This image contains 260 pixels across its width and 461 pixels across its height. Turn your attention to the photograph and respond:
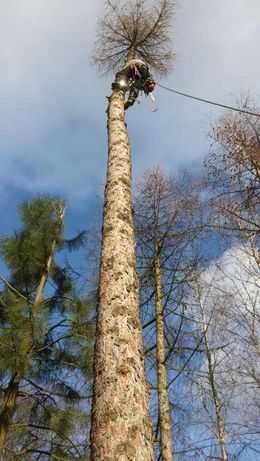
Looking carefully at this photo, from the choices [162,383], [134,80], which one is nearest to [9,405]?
[162,383]

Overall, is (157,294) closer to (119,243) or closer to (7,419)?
(7,419)

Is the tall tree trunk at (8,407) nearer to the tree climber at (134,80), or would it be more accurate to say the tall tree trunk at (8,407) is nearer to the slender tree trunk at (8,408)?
the slender tree trunk at (8,408)

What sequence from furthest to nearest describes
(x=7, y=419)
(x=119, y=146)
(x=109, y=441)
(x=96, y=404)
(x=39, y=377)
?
(x=39, y=377)
(x=7, y=419)
(x=119, y=146)
(x=96, y=404)
(x=109, y=441)

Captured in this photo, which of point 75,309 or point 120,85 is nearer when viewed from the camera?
point 120,85

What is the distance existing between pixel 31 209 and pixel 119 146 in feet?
14.2

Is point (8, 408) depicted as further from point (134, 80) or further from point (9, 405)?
point (134, 80)

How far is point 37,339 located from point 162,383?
1.70 m

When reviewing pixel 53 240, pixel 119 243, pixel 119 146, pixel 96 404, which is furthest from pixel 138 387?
pixel 53 240

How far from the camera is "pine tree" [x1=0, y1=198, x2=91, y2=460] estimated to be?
18.9ft

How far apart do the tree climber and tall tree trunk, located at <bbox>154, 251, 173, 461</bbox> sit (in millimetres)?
2715

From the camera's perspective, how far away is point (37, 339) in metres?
5.75

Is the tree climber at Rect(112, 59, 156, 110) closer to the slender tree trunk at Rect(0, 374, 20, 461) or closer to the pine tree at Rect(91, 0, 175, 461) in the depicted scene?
the pine tree at Rect(91, 0, 175, 461)

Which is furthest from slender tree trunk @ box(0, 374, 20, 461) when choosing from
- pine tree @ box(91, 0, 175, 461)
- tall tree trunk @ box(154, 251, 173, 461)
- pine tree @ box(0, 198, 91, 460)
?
pine tree @ box(91, 0, 175, 461)

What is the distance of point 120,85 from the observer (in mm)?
6277
